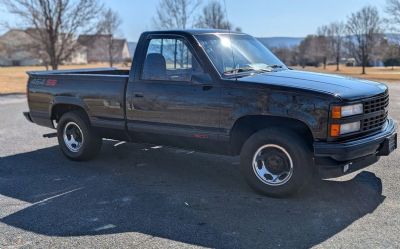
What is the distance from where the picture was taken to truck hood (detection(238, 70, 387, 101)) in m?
4.86

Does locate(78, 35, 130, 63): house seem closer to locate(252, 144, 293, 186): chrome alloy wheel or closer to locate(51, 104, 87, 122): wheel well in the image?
locate(51, 104, 87, 122): wheel well

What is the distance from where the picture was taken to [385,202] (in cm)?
505

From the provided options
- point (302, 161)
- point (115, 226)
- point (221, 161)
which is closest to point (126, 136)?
point (221, 161)

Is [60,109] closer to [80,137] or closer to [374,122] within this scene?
[80,137]

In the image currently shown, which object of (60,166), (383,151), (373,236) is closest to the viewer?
(373,236)

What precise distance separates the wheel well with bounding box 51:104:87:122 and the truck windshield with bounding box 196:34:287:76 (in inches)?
96.0

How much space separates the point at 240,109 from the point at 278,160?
72 cm

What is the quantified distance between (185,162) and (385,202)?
305 centimetres

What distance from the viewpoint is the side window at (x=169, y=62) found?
5751 mm

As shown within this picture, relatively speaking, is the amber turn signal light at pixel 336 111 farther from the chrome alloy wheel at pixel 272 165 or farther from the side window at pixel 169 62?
the side window at pixel 169 62

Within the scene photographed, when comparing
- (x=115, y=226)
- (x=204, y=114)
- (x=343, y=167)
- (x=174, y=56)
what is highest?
(x=174, y=56)

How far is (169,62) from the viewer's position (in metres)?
5.99

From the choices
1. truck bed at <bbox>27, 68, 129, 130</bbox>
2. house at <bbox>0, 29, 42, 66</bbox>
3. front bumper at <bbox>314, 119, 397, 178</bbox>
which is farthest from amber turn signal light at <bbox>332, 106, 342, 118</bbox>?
house at <bbox>0, 29, 42, 66</bbox>

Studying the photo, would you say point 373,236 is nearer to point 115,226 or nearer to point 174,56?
point 115,226
